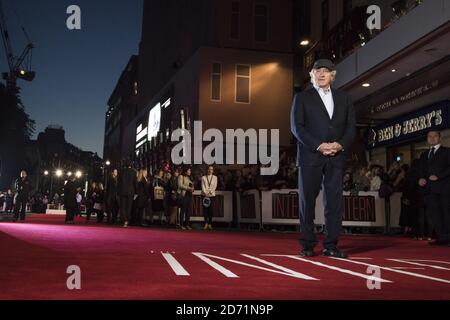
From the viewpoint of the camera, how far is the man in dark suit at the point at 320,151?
512 cm

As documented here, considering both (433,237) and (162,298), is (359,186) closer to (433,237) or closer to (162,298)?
(433,237)

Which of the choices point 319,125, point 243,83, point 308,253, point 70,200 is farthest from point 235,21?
point 308,253

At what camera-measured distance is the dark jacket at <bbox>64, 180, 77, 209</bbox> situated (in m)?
15.7

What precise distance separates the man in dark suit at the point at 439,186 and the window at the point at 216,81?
16.7 meters

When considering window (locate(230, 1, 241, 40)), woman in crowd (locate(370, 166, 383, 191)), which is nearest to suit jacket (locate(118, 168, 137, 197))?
woman in crowd (locate(370, 166, 383, 191))

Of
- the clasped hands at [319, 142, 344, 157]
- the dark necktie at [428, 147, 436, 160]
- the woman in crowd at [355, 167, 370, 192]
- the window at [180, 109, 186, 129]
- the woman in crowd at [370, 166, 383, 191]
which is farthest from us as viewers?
the window at [180, 109, 186, 129]

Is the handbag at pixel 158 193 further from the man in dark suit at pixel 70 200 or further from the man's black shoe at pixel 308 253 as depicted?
the man's black shoe at pixel 308 253

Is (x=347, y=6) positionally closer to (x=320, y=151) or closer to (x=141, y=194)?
(x=141, y=194)

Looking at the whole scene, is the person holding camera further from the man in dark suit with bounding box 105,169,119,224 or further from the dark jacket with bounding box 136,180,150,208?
the man in dark suit with bounding box 105,169,119,224

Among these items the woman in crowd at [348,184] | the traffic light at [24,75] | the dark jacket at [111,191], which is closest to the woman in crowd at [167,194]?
the dark jacket at [111,191]

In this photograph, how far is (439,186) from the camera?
27.5ft

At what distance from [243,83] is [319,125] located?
20064 millimetres

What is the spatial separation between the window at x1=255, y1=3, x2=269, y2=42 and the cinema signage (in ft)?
28.0

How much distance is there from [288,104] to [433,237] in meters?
14.9
